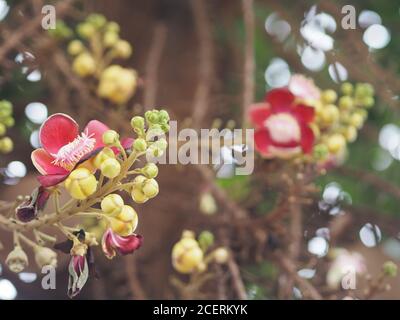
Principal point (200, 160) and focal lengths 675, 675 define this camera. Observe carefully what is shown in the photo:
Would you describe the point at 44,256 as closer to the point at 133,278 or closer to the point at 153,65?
the point at 133,278

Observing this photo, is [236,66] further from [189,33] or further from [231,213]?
[231,213]

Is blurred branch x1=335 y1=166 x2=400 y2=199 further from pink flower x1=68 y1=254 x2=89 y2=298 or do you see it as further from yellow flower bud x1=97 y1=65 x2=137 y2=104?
pink flower x1=68 y1=254 x2=89 y2=298

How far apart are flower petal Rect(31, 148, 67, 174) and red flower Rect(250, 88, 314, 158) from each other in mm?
368

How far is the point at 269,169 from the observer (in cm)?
93

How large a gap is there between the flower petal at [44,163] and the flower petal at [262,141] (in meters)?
0.37

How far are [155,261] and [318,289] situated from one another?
0.33 metres

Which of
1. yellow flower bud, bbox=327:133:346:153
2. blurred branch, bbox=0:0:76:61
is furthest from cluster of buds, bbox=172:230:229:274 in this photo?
blurred branch, bbox=0:0:76:61

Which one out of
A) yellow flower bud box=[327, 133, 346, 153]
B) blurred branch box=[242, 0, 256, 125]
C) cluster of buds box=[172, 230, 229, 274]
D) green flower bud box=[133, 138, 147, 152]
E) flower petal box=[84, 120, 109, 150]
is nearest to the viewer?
green flower bud box=[133, 138, 147, 152]

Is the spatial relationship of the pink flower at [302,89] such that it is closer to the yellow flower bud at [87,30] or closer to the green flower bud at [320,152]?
the green flower bud at [320,152]

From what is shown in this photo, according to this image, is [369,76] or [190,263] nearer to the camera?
[190,263]

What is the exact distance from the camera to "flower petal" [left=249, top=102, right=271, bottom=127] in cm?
92

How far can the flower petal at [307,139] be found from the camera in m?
0.87

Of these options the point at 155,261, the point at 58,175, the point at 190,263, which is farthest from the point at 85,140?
the point at 155,261

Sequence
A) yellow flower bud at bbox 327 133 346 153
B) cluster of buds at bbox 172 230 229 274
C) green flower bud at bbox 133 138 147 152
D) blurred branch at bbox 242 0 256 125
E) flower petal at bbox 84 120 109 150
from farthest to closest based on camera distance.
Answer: blurred branch at bbox 242 0 256 125
yellow flower bud at bbox 327 133 346 153
cluster of buds at bbox 172 230 229 274
flower petal at bbox 84 120 109 150
green flower bud at bbox 133 138 147 152
